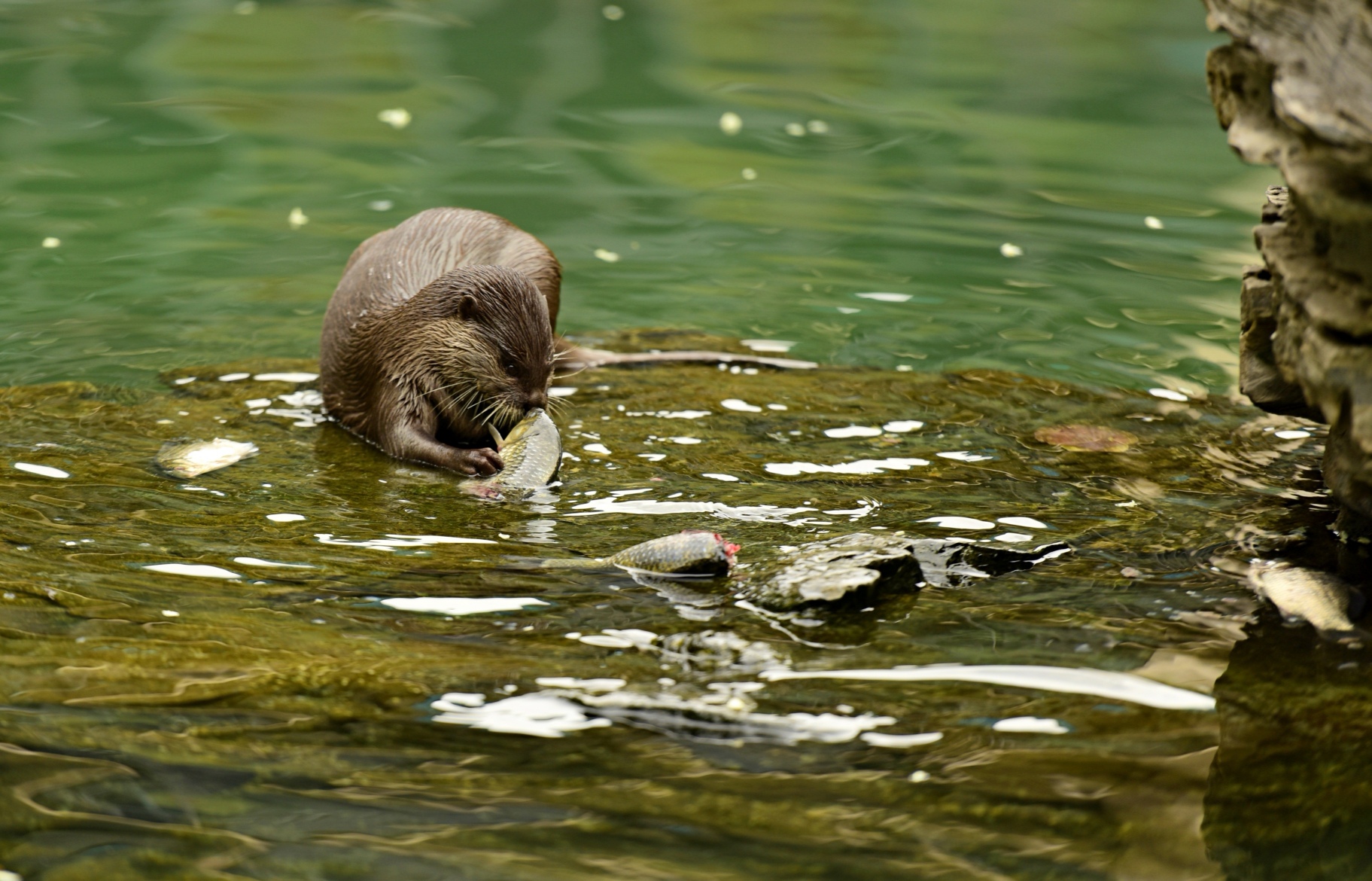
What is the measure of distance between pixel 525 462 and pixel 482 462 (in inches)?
8.3

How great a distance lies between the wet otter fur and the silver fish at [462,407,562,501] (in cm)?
11

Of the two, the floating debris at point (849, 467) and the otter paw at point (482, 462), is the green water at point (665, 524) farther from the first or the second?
the otter paw at point (482, 462)

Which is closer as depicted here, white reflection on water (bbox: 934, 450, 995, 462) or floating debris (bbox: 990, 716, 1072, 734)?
floating debris (bbox: 990, 716, 1072, 734)

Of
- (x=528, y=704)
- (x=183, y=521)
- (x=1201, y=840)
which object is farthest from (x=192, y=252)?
(x=1201, y=840)

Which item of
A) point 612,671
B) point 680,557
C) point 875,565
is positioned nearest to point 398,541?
point 680,557

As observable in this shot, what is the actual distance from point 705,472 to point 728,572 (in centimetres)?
92

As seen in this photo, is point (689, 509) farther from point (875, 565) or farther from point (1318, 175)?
point (1318, 175)

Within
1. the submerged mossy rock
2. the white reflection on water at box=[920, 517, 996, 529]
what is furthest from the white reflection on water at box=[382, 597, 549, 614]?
the white reflection on water at box=[920, 517, 996, 529]

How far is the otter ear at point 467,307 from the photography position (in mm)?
4602

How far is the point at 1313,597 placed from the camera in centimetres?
326

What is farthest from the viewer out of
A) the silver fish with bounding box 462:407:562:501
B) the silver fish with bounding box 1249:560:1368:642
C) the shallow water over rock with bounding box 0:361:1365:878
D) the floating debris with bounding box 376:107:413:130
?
the floating debris with bounding box 376:107:413:130

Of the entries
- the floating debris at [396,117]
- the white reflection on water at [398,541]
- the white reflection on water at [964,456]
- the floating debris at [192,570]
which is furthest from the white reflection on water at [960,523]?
the floating debris at [396,117]

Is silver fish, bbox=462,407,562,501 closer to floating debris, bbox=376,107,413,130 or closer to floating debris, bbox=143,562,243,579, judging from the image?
floating debris, bbox=143,562,243,579

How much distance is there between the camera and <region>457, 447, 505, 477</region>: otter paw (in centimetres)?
439
